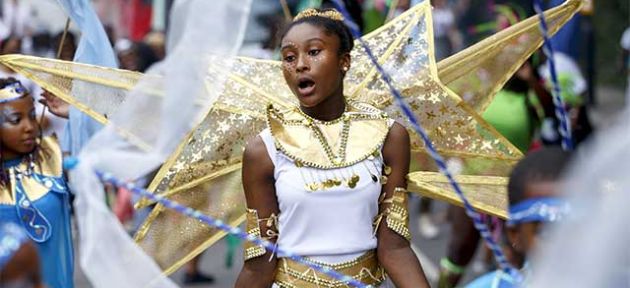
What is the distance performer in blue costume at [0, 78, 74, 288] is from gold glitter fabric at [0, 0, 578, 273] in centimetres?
20

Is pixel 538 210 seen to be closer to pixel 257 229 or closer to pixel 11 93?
pixel 257 229

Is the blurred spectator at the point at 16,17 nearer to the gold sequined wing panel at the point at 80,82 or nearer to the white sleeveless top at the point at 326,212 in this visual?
the gold sequined wing panel at the point at 80,82

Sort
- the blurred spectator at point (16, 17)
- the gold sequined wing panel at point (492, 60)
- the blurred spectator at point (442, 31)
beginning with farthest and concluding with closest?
the blurred spectator at point (442, 31)
the blurred spectator at point (16, 17)
the gold sequined wing panel at point (492, 60)

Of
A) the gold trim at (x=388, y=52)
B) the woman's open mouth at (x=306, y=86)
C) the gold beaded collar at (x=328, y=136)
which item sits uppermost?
the woman's open mouth at (x=306, y=86)

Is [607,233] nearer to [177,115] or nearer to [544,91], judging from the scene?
[177,115]

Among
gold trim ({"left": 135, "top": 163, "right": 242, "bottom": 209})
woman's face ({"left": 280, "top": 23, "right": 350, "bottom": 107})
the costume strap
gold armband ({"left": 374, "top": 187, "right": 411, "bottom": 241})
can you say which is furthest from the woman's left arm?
the costume strap

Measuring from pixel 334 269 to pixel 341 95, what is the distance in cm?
52

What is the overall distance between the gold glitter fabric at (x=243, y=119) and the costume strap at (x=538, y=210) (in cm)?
183

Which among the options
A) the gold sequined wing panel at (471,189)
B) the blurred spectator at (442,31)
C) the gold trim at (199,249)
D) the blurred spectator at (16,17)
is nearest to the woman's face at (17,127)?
the gold trim at (199,249)

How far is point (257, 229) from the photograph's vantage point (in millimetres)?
4574

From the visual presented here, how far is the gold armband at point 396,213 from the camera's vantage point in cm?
455

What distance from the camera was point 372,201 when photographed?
452cm

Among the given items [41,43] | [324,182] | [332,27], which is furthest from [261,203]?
[41,43]

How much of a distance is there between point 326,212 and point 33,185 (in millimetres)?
1335
